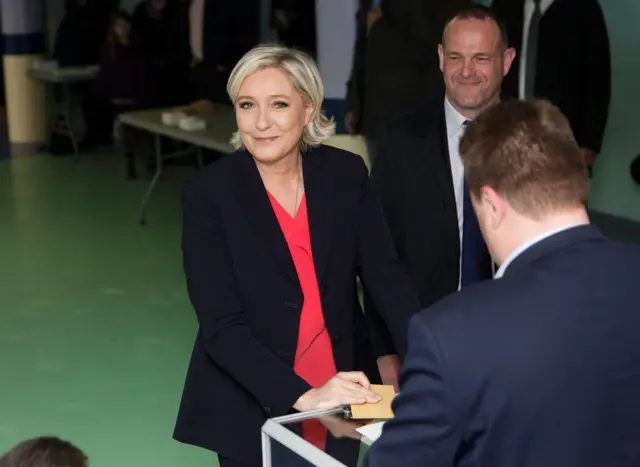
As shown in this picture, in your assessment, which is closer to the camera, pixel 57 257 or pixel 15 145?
pixel 57 257

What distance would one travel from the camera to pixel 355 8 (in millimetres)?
5559

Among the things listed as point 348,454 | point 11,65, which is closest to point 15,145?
point 11,65

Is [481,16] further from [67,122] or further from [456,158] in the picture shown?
[67,122]

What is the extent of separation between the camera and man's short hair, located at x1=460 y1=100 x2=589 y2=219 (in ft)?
4.77

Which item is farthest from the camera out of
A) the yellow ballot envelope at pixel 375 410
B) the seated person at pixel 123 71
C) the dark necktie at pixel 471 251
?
the seated person at pixel 123 71

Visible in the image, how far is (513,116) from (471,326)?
357 millimetres

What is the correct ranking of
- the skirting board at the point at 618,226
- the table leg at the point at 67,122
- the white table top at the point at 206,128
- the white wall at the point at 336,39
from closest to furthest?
the white wall at the point at 336,39 → the white table top at the point at 206,128 → the skirting board at the point at 618,226 → the table leg at the point at 67,122

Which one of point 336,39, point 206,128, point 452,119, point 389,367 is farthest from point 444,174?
point 206,128

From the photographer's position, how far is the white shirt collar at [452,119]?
2891 mm

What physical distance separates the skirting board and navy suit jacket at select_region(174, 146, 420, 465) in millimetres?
4854

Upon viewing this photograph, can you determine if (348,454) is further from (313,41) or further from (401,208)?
(313,41)

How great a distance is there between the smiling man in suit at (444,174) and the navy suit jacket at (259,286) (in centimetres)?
48

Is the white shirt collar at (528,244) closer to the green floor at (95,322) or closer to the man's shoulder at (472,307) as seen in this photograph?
the man's shoulder at (472,307)

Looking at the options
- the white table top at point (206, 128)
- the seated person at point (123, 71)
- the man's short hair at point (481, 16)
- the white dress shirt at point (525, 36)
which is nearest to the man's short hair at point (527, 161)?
the man's short hair at point (481, 16)
